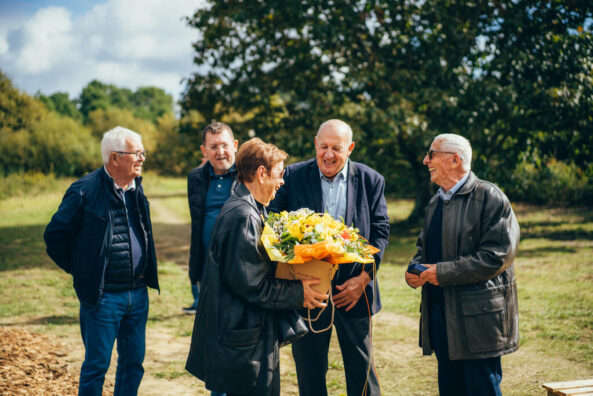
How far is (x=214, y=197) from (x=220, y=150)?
53 centimetres

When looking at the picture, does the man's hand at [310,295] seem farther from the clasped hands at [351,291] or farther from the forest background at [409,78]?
the forest background at [409,78]

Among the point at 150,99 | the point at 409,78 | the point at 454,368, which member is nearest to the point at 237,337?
the point at 454,368

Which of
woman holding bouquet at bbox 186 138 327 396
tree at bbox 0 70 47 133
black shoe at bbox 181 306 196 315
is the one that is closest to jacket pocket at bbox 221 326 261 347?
woman holding bouquet at bbox 186 138 327 396

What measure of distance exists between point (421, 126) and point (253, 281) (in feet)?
36.6

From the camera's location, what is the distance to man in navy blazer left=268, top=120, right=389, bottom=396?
3727mm

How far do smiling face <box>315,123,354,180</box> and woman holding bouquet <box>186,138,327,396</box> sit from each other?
1005 millimetres

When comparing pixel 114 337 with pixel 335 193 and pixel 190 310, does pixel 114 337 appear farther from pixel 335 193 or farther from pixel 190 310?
pixel 190 310

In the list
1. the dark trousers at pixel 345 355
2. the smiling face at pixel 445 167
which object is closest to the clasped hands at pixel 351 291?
the dark trousers at pixel 345 355

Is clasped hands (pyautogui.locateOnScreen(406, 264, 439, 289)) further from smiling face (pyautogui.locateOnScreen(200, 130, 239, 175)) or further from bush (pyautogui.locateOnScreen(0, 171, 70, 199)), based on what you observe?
bush (pyautogui.locateOnScreen(0, 171, 70, 199))

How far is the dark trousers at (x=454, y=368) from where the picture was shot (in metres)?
3.34

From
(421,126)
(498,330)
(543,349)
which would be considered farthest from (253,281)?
(421,126)

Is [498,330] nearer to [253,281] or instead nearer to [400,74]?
[253,281]

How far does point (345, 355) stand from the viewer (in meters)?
3.78

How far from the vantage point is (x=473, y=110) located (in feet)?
43.0
